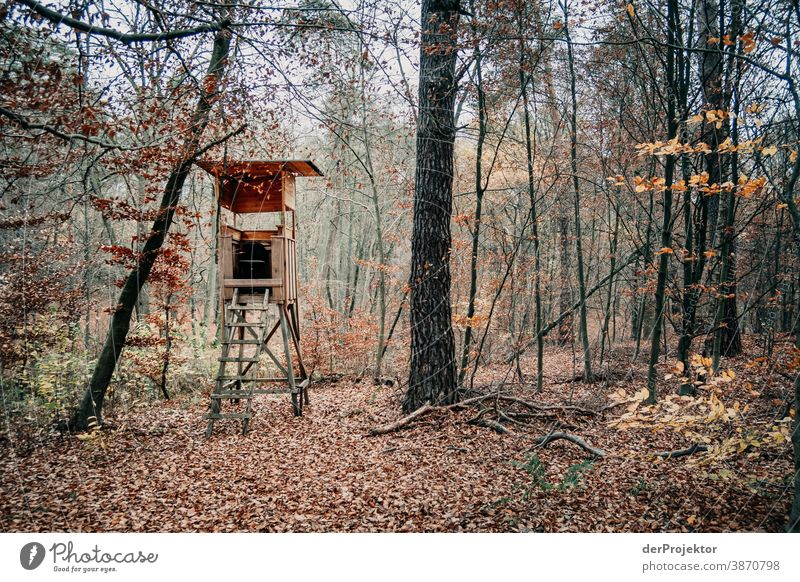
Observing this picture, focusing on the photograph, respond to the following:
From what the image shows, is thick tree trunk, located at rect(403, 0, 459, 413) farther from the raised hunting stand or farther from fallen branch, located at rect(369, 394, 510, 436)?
the raised hunting stand

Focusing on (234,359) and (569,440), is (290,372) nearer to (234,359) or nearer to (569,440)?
(234,359)

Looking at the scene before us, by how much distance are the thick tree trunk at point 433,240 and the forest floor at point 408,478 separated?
0.55 meters

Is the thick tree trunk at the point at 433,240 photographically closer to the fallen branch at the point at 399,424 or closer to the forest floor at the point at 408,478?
the fallen branch at the point at 399,424

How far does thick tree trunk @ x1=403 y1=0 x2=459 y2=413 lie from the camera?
588 centimetres

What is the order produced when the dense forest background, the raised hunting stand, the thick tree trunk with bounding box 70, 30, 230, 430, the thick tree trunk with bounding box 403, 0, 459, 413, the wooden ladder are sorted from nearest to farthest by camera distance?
the dense forest background → the thick tree trunk with bounding box 403, 0, 459, 413 → the thick tree trunk with bounding box 70, 30, 230, 430 → the wooden ladder → the raised hunting stand

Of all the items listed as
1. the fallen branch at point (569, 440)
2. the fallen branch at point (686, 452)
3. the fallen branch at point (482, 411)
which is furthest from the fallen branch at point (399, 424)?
the fallen branch at point (686, 452)

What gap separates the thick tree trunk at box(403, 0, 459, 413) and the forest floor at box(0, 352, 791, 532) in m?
0.55

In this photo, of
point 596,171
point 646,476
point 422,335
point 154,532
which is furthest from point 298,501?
point 596,171

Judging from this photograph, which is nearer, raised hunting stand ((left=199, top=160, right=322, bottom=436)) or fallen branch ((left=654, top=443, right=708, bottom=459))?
fallen branch ((left=654, top=443, right=708, bottom=459))

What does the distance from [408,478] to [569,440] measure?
1.81 m

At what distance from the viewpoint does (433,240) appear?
5.91 metres

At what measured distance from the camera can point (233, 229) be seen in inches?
277

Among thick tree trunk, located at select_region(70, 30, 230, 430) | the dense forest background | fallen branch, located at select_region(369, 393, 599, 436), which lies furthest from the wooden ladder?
fallen branch, located at select_region(369, 393, 599, 436)

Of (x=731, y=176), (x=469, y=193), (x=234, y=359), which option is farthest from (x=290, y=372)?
(x=731, y=176)
